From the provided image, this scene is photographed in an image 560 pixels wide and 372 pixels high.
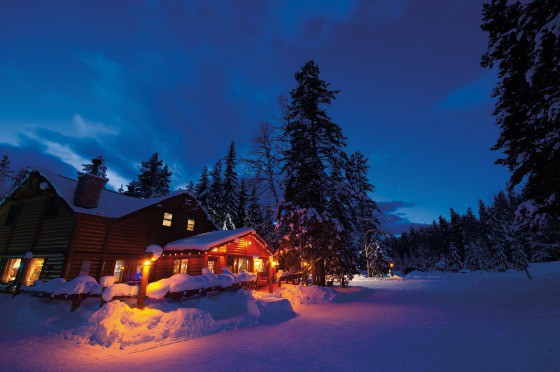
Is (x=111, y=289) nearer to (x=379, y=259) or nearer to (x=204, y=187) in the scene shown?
(x=204, y=187)

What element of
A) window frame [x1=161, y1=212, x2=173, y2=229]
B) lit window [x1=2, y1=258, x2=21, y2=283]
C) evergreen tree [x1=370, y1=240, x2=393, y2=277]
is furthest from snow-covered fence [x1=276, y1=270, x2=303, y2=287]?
evergreen tree [x1=370, y1=240, x2=393, y2=277]

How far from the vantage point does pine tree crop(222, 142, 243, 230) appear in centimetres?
3534

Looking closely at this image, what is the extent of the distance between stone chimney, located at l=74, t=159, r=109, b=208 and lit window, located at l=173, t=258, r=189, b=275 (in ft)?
24.4

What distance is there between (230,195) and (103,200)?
61.4ft

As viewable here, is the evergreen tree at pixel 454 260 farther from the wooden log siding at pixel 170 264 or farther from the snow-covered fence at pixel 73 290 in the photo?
the snow-covered fence at pixel 73 290

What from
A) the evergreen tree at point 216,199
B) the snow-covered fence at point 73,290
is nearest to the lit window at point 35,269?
the snow-covered fence at point 73,290

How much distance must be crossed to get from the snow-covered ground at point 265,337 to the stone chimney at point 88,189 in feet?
20.3

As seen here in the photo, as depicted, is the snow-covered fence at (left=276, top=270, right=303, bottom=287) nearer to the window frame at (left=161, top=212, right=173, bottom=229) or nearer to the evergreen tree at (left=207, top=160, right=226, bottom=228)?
the window frame at (left=161, top=212, right=173, bottom=229)

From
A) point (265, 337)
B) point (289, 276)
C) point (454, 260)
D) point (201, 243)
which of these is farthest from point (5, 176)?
point (454, 260)

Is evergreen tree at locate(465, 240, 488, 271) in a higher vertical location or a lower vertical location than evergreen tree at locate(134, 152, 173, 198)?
lower

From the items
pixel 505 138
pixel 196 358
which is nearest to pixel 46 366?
pixel 196 358

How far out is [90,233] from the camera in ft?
53.3

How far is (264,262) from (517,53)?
926 inches

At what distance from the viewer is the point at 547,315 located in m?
9.85
